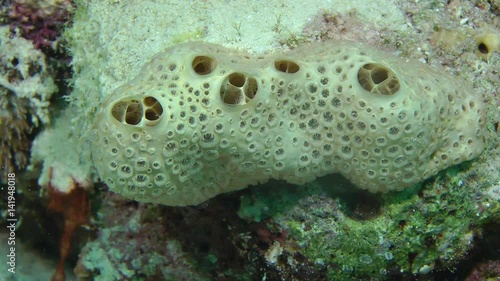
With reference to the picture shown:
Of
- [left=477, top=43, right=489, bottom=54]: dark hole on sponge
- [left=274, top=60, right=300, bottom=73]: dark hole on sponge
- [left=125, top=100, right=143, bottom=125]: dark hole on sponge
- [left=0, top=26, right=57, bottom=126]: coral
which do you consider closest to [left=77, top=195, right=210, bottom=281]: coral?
[left=0, top=26, right=57, bottom=126]: coral

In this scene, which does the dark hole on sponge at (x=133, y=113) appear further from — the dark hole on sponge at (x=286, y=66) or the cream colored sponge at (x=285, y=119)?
the dark hole on sponge at (x=286, y=66)

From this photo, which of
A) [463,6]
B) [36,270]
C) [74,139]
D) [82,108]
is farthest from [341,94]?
[36,270]

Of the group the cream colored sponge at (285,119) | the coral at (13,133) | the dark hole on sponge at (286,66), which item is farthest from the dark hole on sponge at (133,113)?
the coral at (13,133)

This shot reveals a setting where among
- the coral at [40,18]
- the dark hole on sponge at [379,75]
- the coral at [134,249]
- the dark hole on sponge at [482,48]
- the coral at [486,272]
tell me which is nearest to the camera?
the dark hole on sponge at [379,75]

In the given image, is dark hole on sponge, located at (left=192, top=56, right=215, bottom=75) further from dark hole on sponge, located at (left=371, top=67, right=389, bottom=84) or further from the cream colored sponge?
dark hole on sponge, located at (left=371, top=67, right=389, bottom=84)

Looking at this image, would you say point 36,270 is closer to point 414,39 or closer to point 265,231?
point 265,231

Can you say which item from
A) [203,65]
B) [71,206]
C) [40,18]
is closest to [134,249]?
[71,206]

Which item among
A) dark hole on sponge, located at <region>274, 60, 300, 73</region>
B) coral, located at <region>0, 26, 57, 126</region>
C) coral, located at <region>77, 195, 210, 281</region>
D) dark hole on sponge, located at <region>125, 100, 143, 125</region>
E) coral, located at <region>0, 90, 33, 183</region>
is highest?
dark hole on sponge, located at <region>274, 60, 300, 73</region>

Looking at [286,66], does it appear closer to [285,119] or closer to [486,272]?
[285,119]
